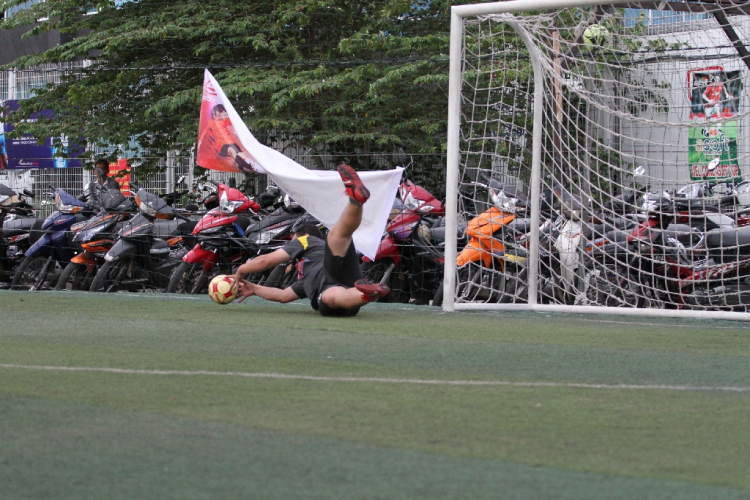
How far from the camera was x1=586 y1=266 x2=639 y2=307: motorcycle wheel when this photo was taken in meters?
10.6

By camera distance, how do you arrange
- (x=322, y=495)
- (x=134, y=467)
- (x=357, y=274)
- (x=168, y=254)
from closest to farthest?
(x=322, y=495) → (x=134, y=467) → (x=357, y=274) → (x=168, y=254)

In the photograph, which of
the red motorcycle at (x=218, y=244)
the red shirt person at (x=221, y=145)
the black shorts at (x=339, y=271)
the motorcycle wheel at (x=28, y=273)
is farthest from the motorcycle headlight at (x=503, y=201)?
the motorcycle wheel at (x=28, y=273)

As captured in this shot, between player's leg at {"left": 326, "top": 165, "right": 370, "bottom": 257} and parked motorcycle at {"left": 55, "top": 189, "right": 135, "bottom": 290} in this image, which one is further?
parked motorcycle at {"left": 55, "top": 189, "right": 135, "bottom": 290}

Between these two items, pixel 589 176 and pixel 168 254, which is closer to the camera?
pixel 589 176

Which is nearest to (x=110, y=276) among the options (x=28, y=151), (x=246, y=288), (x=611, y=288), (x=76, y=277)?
(x=76, y=277)

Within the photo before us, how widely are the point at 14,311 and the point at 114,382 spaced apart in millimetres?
4541

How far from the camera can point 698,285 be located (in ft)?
34.4

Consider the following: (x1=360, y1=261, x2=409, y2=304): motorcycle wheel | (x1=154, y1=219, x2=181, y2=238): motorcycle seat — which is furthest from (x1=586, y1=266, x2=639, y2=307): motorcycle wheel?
(x1=154, y1=219, x2=181, y2=238): motorcycle seat

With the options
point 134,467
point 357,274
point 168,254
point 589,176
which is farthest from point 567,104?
point 134,467

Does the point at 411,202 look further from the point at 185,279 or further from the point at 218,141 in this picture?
the point at 185,279

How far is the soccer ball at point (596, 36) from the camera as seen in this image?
10.5m

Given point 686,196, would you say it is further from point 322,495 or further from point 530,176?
point 322,495

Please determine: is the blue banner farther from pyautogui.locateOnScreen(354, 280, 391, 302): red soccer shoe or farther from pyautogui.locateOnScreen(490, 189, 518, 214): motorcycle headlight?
pyautogui.locateOnScreen(354, 280, 391, 302): red soccer shoe

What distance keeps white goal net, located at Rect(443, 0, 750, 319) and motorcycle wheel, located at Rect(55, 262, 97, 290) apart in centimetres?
503
